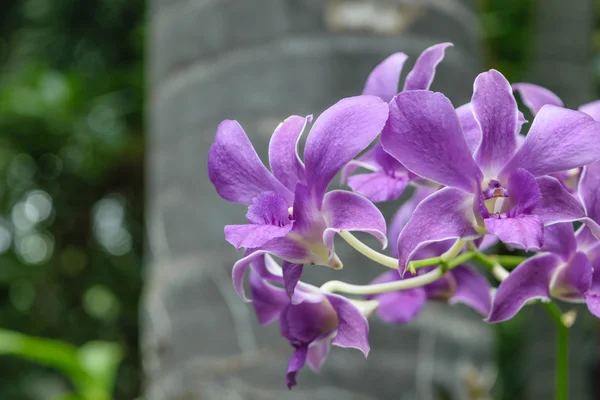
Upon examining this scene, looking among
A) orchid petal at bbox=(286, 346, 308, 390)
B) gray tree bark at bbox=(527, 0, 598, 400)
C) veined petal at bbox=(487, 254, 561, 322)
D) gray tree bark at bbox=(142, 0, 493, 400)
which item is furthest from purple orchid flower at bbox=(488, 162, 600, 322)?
gray tree bark at bbox=(527, 0, 598, 400)

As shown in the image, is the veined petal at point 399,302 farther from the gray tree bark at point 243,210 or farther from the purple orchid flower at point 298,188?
the gray tree bark at point 243,210

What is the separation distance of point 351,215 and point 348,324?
68 mm

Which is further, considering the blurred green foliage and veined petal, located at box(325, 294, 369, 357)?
the blurred green foliage

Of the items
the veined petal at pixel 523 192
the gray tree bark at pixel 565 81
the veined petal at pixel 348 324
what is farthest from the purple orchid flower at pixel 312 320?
the gray tree bark at pixel 565 81

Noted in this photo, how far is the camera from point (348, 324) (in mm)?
423

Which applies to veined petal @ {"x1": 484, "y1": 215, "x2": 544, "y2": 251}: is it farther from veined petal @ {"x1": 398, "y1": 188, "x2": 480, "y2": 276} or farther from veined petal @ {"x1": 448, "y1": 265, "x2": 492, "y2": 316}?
veined petal @ {"x1": 448, "y1": 265, "x2": 492, "y2": 316}

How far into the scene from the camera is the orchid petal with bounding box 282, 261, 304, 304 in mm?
392

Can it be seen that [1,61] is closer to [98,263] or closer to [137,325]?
[98,263]

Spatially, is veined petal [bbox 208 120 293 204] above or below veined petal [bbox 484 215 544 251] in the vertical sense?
above

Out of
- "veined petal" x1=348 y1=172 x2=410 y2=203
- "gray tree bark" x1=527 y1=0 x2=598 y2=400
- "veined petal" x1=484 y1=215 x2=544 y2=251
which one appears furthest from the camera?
"gray tree bark" x1=527 y1=0 x2=598 y2=400

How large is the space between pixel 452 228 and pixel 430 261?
4cm

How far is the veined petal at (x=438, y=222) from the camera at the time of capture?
367mm

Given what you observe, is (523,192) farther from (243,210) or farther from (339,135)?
(243,210)

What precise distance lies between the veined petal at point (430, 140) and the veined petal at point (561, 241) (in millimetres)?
69
